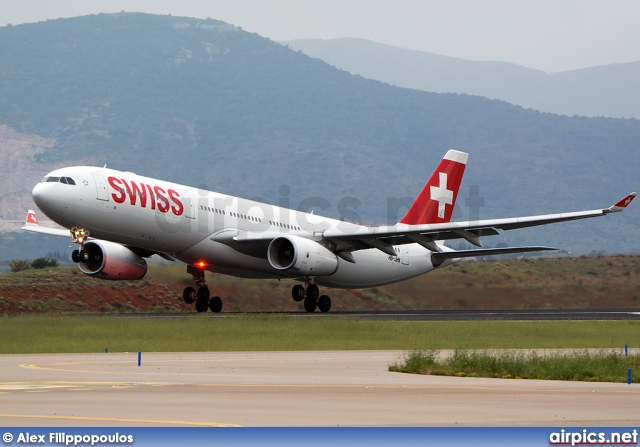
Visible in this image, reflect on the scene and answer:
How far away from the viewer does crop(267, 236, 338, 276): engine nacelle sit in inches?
1801

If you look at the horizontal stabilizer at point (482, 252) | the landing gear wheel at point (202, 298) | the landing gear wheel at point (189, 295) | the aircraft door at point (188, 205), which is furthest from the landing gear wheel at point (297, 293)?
the horizontal stabilizer at point (482, 252)

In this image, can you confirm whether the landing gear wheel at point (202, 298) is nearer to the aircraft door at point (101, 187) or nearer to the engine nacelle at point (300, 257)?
the engine nacelle at point (300, 257)

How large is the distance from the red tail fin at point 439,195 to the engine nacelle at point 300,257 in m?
8.14

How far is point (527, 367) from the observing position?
23.4 metres

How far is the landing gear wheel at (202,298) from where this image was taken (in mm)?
49469

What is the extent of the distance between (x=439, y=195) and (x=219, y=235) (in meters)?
13.2

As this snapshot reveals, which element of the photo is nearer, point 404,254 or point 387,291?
point 404,254

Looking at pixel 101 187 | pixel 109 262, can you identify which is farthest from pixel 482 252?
pixel 101 187

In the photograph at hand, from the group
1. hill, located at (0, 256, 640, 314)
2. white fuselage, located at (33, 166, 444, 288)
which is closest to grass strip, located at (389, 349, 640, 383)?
white fuselage, located at (33, 166, 444, 288)

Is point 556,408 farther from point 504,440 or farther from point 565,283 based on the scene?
point 565,283

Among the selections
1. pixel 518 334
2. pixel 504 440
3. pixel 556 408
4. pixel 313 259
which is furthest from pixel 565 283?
pixel 504 440

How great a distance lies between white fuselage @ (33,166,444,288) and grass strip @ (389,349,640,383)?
19.7 meters

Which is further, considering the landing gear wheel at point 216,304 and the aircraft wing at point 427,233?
the landing gear wheel at point 216,304

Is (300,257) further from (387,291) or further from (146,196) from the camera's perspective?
(387,291)
